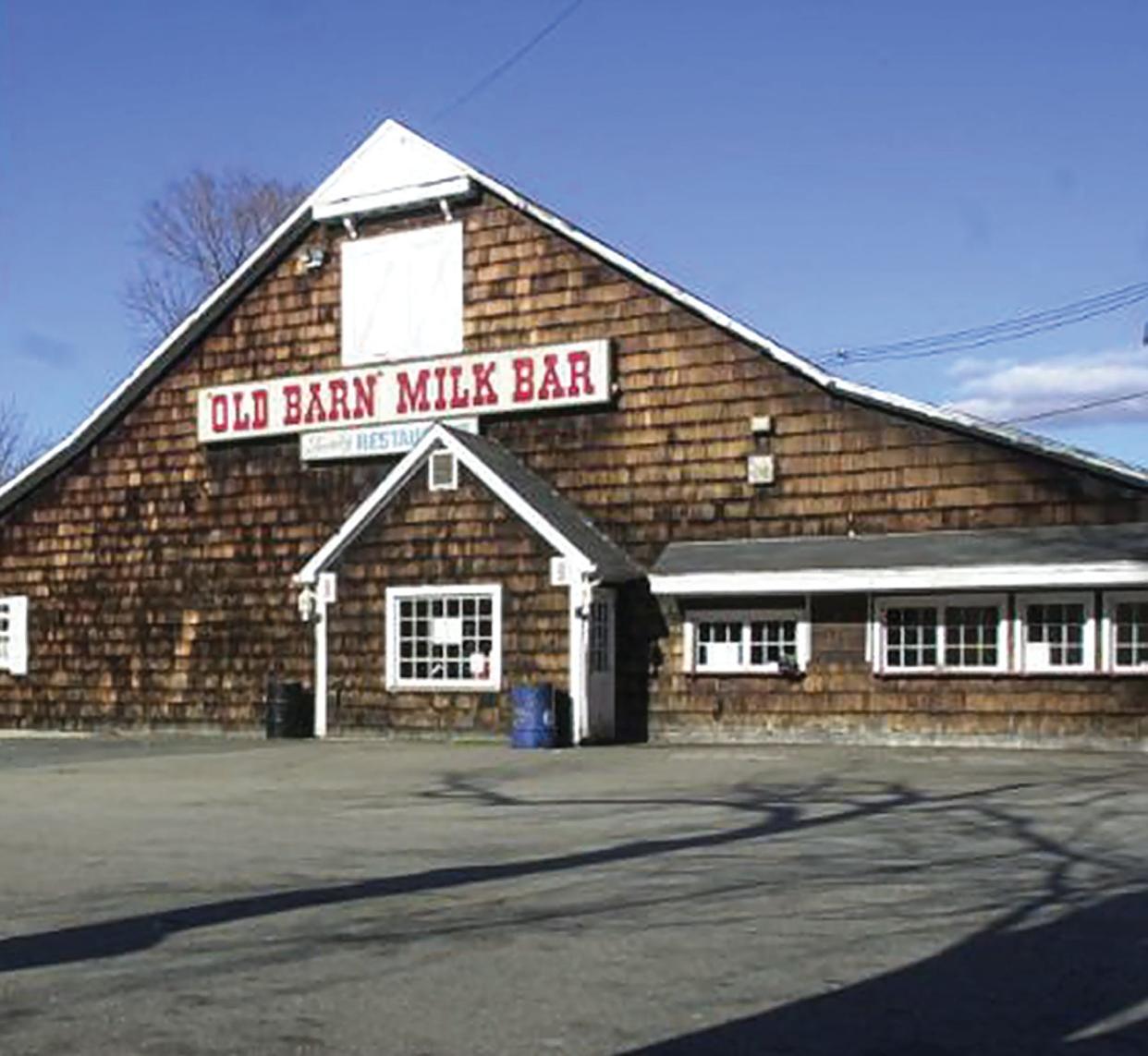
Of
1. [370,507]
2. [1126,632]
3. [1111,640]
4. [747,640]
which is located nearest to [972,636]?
[1111,640]

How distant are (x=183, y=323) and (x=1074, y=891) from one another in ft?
73.8

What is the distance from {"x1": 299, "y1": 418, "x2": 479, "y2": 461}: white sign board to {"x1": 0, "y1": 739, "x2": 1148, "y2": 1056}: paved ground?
10.5 metres

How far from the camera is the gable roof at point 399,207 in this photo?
23344 millimetres

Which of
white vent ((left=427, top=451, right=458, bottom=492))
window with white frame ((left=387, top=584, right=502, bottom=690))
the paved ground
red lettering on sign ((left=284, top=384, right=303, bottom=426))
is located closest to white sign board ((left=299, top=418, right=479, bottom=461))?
red lettering on sign ((left=284, top=384, right=303, bottom=426))

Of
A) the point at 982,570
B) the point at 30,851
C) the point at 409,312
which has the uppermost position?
the point at 409,312

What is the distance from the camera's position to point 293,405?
29.7 meters

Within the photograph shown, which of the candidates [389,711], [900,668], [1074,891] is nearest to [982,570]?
[900,668]

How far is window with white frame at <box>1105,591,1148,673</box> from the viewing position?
2242cm

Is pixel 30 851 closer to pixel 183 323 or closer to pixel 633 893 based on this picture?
pixel 633 893

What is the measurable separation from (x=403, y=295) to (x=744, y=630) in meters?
8.08

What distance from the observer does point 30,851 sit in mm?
13172

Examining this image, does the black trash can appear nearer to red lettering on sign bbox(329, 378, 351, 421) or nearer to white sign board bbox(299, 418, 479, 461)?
white sign board bbox(299, 418, 479, 461)

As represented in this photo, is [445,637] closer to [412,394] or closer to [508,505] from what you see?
[508,505]

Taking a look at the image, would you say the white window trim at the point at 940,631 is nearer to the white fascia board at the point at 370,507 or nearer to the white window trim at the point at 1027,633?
the white window trim at the point at 1027,633
